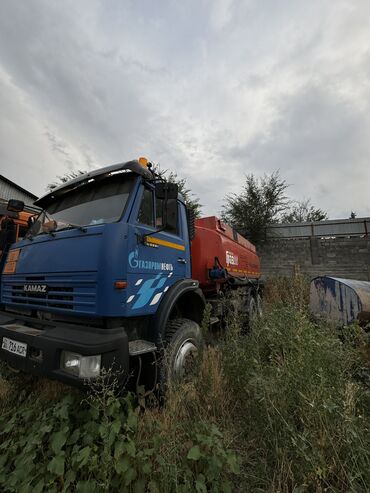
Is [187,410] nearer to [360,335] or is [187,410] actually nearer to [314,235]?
[360,335]

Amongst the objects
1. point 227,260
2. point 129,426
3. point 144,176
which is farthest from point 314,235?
point 129,426

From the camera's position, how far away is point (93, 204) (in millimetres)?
2891

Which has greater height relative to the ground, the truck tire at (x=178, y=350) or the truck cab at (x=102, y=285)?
the truck cab at (x=102, y=285)

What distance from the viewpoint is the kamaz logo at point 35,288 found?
98.3 inches

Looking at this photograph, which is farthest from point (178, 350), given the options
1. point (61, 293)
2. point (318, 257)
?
point (318, 257)

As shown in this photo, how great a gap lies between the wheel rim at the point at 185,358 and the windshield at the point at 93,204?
160 cm

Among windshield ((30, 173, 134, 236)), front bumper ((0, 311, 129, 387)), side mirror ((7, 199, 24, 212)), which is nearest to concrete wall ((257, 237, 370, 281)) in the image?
windshield ((30, 173, 134, 236))

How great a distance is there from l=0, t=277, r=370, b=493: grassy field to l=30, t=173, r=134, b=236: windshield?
1.63 meters

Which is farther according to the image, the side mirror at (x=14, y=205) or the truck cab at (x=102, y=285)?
the side mirror at (x=14, y=205)

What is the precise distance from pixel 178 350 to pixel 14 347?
5.10ft

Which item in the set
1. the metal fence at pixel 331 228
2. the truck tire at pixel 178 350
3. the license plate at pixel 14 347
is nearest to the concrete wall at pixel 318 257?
the metal fence at pixel 331 228

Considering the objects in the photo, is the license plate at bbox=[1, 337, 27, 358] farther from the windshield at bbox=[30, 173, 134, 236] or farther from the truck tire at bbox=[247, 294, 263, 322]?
the truck tire at bbox=[247, 294, 263, 322]

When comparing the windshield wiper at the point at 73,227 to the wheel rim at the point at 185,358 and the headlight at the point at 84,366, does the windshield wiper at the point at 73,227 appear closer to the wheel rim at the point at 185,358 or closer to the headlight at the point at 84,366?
the headlight at the point at 84,366

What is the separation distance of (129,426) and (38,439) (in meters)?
0.64
